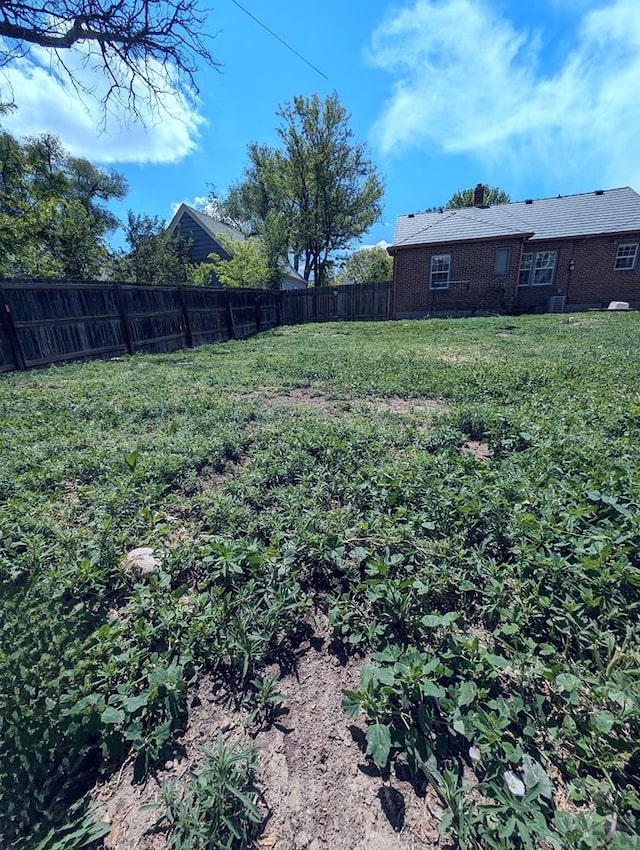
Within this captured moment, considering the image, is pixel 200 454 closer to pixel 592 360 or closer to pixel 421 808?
pixel 421 808

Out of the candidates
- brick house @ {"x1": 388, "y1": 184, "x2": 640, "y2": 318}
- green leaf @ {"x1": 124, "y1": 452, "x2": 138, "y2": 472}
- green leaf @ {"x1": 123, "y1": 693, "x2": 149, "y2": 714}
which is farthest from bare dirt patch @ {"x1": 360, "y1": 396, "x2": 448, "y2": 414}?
brick house @ {"x1": 388, "y1": 184, "x2": 640, "y2": 318}

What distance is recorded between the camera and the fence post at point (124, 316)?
8.30 meters

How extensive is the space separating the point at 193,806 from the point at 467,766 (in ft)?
2.58

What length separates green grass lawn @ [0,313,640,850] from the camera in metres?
1.12

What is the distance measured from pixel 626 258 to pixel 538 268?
3.04 m

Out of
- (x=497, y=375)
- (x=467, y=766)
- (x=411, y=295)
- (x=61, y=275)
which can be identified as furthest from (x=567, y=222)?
(x=61, y=275)

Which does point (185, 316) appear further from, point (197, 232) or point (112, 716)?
point (197, 232)

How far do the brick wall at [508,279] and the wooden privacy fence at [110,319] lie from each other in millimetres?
6785

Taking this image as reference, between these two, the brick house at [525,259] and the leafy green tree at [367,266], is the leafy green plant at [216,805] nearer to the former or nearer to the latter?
the brick house at [525,259]

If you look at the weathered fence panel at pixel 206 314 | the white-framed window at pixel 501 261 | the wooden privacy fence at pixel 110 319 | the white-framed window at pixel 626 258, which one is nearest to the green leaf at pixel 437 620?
the wooden privacy fence at pixel 110 319

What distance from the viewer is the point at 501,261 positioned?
15359mm

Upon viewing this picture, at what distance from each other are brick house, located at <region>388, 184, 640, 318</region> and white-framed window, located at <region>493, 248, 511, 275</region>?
4 cm

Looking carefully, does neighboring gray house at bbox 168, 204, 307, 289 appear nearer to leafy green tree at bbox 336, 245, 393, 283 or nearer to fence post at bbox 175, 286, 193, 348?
fence post at bbox 175, 286, 193, 348

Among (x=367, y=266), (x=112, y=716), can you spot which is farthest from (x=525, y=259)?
(x=367, y=266)
